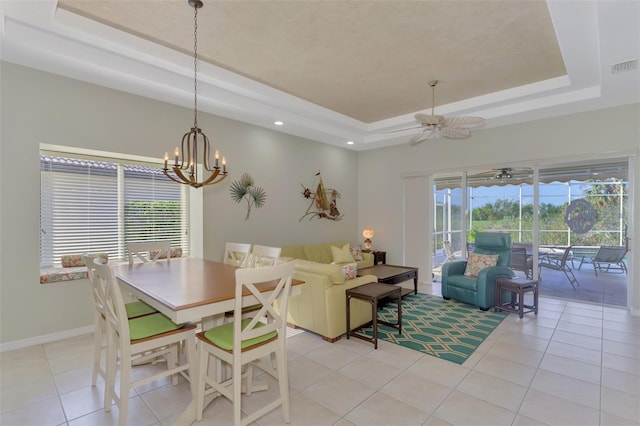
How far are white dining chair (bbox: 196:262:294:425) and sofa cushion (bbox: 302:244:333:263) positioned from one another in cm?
351

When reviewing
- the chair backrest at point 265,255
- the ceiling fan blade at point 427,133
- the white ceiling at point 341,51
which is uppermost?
the white ceiling at point 341,51

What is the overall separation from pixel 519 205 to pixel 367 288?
3.61 metres

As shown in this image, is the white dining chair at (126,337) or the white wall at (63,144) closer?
the white dining chair at (126,337)

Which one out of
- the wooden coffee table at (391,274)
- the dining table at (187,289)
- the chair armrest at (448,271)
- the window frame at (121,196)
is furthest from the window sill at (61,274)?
the chair armrest at (448,271)

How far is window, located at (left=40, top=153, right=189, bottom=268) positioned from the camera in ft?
12.2

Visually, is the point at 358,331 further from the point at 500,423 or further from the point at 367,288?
the point at 500,423

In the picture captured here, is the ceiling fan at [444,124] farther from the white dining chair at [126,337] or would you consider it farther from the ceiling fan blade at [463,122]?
the white dining chair at [126,337]

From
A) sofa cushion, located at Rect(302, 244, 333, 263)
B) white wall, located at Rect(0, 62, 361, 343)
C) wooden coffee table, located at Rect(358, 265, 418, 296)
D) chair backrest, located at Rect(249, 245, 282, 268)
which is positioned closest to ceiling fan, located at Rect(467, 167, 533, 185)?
wooden coffee table, located at Rect(358, 265, 418, 296)

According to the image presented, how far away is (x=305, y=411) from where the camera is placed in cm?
228

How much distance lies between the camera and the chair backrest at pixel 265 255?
10.0 ft

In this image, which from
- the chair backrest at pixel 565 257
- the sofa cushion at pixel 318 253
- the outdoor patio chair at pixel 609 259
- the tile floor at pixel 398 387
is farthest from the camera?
the sofa cushion at pixel 318 253

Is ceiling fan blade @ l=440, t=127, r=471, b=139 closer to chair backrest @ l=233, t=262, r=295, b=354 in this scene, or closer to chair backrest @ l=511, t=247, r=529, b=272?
chair backrest @ l=511, t=247, r=529, b=272

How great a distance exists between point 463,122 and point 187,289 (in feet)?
12.3

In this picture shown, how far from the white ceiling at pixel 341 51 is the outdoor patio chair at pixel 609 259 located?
6.92ft
